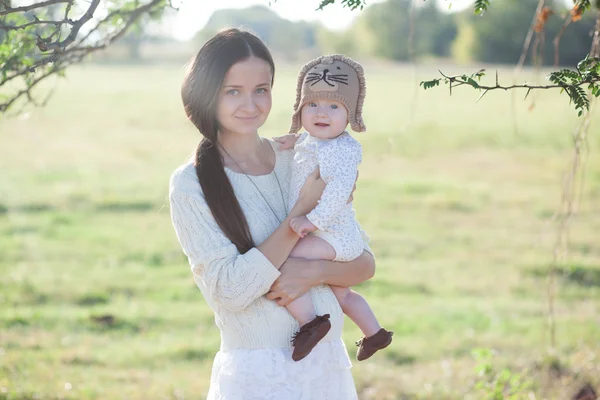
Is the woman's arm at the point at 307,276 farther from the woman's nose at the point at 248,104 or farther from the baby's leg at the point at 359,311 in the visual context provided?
the woman's nose at the point at 248,104

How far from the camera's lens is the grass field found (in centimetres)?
558

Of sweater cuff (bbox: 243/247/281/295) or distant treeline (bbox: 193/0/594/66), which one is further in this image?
distant treeline (bbox: 193/0/594/66)

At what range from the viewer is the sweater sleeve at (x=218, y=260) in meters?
2.45

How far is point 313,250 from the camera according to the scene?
2.64 meters

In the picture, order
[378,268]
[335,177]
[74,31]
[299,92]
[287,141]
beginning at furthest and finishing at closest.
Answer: [378,268] → [287,141] → [299,92] → [335,177] → [74,31]

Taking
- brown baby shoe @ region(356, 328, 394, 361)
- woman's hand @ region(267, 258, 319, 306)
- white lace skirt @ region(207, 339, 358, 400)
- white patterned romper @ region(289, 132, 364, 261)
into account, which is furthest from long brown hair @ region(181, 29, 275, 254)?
brown baby shoe @ region(356, 328, 394, 361)

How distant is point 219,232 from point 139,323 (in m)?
4.80

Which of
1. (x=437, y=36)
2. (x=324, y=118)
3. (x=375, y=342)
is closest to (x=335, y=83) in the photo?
(x=324, y=118)

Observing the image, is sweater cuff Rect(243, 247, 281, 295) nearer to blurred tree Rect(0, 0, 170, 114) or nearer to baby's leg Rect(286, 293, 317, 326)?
baby's leg Rect(286, 293, 317, 326)

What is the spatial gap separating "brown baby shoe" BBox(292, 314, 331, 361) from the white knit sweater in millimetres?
99

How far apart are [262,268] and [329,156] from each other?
17.2 inches

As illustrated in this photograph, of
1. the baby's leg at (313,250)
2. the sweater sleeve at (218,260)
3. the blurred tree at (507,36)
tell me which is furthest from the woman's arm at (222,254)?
the blurred tree at (507,36)

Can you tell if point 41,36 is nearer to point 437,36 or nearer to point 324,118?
point 324,118

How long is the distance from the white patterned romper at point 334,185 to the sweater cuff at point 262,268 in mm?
202
